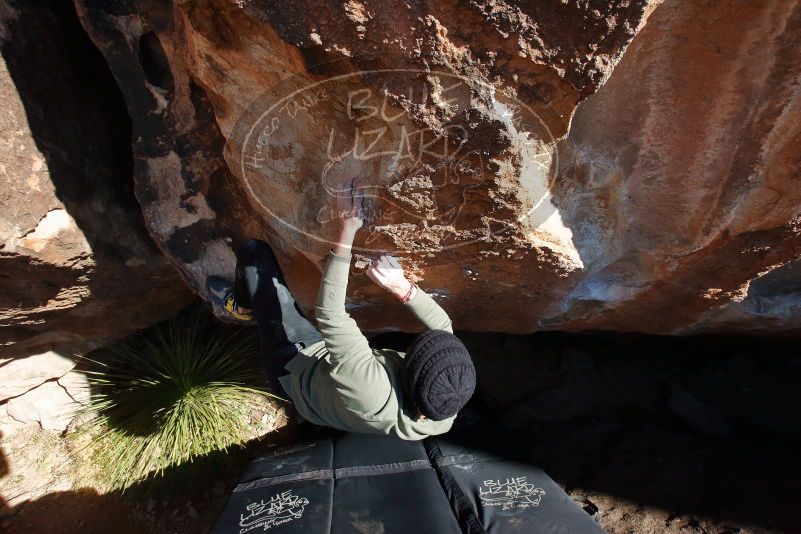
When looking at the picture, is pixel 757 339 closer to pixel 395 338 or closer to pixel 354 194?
pixel 395 338

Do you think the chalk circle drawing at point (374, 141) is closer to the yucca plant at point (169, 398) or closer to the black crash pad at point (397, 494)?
the black crash pad at point (397, 494)

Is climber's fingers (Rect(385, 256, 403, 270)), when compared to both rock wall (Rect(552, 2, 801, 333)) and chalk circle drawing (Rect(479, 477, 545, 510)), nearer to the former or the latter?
rock wall (Rect(552, 2, 801, 333))

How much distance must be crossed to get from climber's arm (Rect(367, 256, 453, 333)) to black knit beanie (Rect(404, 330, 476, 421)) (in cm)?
20

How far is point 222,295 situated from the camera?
183 centimetres

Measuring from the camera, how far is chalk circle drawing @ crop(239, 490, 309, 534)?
1.62 meters

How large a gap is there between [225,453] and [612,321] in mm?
2134

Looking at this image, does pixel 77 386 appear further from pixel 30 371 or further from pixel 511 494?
pixel 511 494

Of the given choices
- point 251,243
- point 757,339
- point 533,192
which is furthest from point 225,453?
point 757,339

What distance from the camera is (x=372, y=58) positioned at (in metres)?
1.01

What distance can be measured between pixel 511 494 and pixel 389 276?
0.97 m

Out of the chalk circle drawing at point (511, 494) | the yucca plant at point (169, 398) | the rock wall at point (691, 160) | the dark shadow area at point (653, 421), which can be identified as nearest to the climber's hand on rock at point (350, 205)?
the rock wall at point (691, 160)

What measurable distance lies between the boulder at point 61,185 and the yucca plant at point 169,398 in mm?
702

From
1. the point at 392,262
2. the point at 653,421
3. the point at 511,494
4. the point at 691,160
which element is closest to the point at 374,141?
the point at 392,262

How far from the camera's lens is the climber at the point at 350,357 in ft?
4.18
